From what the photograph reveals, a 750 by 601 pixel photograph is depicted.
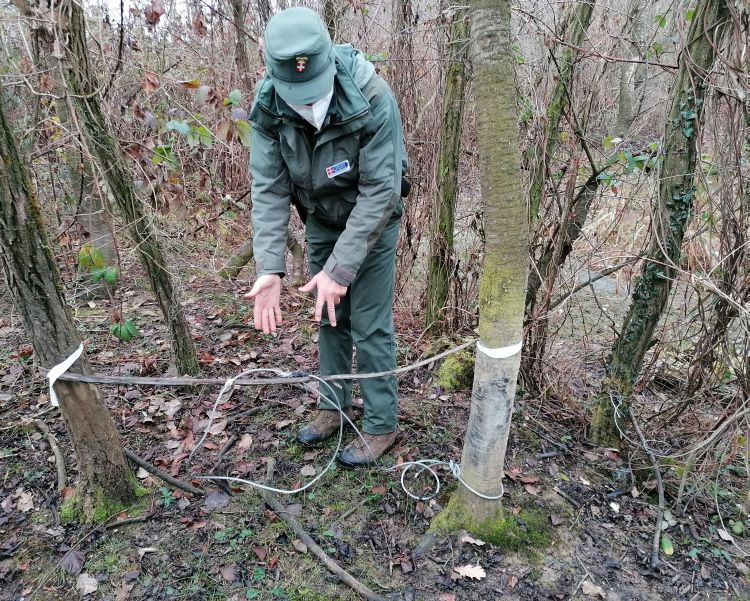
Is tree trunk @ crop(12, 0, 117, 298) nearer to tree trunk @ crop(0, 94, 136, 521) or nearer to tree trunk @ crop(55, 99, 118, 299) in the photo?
tree trunk @ crop(55, 99, 118, 299)

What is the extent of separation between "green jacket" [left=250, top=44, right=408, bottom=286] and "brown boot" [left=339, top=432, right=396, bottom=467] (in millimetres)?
952

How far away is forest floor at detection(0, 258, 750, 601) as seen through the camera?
6.23 feet

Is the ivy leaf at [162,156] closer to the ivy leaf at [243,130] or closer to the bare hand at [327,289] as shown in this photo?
the ivy leaf at [243,130]

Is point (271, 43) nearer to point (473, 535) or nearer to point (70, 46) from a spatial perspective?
point (70, 46)

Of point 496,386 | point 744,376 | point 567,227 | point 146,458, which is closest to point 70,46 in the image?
point 146,458

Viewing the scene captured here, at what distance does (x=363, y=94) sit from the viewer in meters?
1.95

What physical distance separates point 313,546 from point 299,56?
1905 millimetres

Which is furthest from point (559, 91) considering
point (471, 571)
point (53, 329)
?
point (53, 329)

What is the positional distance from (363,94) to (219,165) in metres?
3.60

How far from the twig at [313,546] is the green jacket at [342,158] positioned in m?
1.03

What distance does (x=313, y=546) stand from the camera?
2.03 m

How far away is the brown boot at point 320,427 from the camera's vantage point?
8.52 ft

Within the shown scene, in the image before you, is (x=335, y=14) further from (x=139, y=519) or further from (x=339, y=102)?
(x=139, y=519)


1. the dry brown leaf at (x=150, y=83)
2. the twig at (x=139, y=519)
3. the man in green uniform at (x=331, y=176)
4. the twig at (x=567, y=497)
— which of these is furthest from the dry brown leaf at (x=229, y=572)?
the dry brown leaf at (x=150, y=83)
